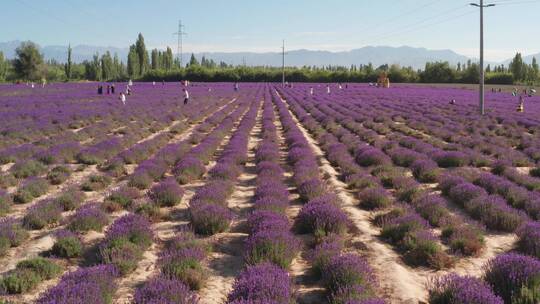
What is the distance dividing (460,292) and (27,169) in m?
11.1

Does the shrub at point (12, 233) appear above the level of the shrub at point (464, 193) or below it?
below

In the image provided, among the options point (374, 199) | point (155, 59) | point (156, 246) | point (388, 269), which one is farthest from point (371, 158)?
point (155, 59)

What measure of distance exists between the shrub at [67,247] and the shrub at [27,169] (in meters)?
6.29

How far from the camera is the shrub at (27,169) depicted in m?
12.2

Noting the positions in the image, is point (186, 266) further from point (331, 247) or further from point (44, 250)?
point (44, 250)

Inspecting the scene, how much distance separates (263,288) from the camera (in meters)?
4.88

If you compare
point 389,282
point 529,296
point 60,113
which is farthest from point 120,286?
point 60,113

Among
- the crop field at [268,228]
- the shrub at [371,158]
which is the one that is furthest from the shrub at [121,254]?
the shrub at [371,158]

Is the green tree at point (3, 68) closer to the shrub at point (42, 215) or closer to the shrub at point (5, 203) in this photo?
the shrub at point (5, 203)

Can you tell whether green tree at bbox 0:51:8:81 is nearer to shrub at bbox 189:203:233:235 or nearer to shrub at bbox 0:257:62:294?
shrub at bbox 189:203:233:235

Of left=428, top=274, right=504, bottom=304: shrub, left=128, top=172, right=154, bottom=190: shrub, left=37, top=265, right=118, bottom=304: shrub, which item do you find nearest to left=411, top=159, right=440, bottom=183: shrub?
left=428, top=274, right=504, bottom=304: shrub

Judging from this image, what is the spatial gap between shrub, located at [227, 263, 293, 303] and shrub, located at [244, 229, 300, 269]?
738mm

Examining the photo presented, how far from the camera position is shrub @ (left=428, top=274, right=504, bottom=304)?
15.5 feet

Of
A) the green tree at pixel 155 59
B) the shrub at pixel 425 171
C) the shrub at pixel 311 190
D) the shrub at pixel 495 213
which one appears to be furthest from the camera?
the green tree at pixel 155 59
